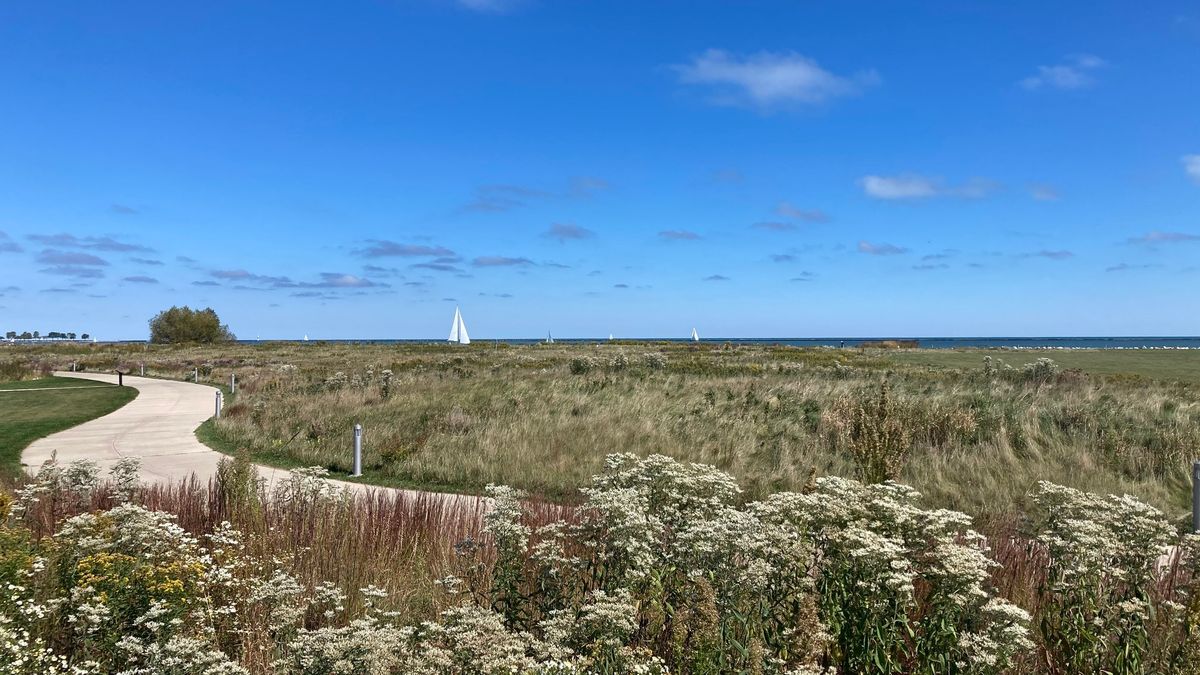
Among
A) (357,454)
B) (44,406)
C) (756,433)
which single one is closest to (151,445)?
(357,454)

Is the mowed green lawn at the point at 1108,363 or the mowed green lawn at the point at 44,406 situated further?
the mowed green lawn at the point at 1108,363

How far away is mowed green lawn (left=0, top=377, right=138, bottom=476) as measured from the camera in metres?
17.5

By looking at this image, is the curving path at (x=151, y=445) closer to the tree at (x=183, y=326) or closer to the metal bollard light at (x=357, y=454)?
the metal bollard light at (x=357, y=454)

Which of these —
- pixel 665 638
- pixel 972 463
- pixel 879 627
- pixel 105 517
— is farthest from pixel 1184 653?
pixel 972 463

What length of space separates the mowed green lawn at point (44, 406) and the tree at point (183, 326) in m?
87.7

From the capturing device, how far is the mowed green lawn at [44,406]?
1752 centimetres

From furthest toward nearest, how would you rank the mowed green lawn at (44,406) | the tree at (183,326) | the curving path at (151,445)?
the tree at (183,326) < the mowed green lawn at (44,406) < the curving path at (151,445)

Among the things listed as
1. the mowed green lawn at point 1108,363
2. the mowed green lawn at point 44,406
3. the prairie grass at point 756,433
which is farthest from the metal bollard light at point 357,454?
the mowed green lawn at point 1108,363

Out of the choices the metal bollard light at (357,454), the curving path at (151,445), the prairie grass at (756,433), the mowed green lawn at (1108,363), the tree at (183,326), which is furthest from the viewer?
the tree at (183,326)

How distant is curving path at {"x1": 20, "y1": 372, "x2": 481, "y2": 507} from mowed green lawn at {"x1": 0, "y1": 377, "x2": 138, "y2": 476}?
376mm

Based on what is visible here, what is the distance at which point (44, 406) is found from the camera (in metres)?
25.3

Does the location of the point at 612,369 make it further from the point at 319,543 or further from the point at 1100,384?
the point at 319,543

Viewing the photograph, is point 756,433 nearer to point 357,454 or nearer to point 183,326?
point 357,454

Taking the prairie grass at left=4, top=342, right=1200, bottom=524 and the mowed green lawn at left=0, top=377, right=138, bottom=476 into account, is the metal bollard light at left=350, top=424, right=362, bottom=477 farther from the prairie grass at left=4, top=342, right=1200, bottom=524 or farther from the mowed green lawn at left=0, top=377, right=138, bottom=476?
the mowed green lawn at left=0, top=377, right=138, bottom=476
